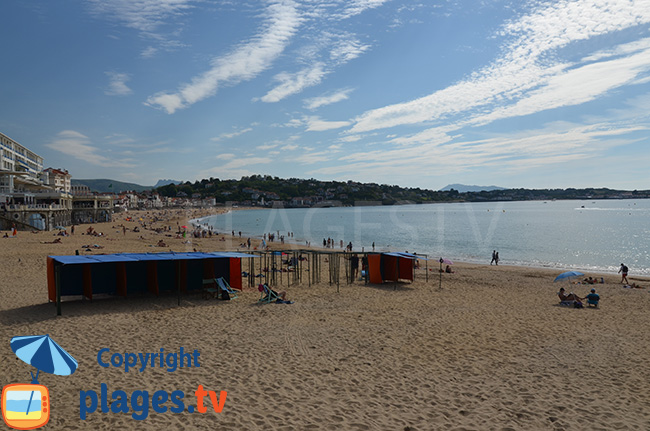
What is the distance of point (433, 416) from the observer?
20.3ft

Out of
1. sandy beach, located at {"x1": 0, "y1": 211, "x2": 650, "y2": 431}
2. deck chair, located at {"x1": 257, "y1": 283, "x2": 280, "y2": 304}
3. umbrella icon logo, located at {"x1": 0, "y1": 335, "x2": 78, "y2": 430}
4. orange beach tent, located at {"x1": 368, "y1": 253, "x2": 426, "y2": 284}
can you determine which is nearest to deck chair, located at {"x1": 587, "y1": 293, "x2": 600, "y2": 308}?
sandy beach, located at {"x1": 0, "y1": 211, "x2": 650, "y2": 431}

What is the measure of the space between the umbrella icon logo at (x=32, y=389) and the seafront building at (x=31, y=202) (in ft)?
134

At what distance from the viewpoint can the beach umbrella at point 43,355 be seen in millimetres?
5057

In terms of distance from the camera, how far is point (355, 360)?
847 centimetres

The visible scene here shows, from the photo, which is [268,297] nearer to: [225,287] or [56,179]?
[225,287]

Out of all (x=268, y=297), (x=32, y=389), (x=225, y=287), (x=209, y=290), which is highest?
(x=32, y=389)

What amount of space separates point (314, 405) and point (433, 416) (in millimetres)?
1915

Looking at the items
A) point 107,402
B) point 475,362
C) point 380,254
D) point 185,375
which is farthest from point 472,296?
point 107,402

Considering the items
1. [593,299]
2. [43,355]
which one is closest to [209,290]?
[43,355]

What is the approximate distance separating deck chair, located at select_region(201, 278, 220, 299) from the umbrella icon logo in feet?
27.0

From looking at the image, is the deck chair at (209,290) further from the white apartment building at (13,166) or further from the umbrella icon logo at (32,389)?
the white apartment building at (13,166)

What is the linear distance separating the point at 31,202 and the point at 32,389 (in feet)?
164

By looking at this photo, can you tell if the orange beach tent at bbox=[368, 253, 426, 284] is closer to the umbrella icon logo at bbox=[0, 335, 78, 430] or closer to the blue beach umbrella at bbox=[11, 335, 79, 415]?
the umbrella icon logo at bbox=[0, 335, 78, 430]

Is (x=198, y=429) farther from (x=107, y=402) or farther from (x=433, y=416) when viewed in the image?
(x=433, y=416)
